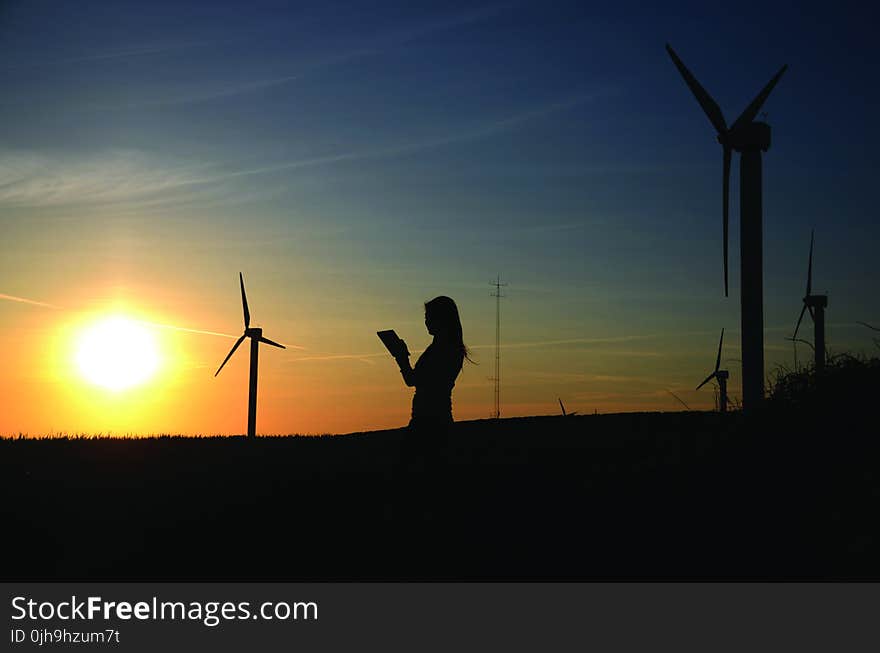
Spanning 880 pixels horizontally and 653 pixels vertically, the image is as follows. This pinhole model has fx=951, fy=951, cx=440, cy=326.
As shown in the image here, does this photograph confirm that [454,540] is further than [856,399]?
No

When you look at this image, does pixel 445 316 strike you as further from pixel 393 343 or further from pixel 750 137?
pixel 750 137

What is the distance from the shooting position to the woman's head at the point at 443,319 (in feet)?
43.6

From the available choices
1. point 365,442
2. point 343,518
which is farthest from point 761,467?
point 365,442

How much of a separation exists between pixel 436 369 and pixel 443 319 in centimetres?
71

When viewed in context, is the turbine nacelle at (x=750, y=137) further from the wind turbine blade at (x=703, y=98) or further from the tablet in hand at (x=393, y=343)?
the tablet in hand at (x=393, y=343)

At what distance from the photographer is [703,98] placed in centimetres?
2397

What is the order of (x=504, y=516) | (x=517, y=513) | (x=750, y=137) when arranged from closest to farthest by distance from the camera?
(x=504, y=516), (x=517, y=513), (x=750, y=137)

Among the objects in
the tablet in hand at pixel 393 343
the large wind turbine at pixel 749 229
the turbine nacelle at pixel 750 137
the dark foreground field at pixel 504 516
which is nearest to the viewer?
the dark foreground field at pixel 504 516

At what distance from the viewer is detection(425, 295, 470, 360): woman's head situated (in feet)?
A: 43.6

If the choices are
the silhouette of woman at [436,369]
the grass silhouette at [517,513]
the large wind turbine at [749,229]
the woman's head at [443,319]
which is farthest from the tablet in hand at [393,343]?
the large wind turbine at [749,229]

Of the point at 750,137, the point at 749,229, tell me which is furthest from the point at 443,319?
the point at 750,137
